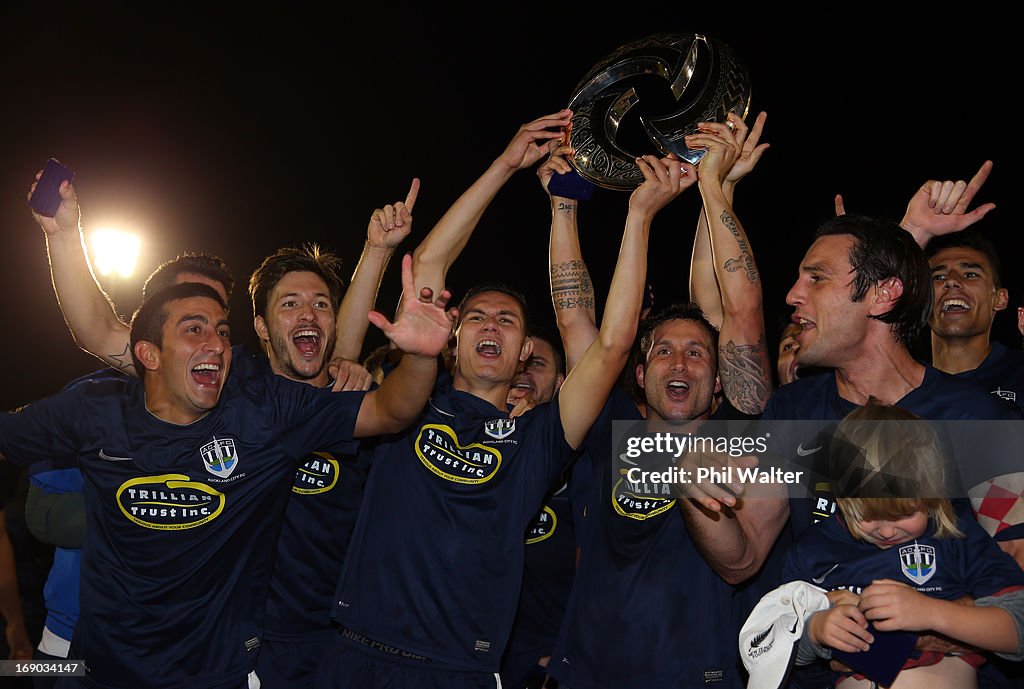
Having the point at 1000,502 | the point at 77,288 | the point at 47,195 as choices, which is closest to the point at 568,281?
the point at 1000,502

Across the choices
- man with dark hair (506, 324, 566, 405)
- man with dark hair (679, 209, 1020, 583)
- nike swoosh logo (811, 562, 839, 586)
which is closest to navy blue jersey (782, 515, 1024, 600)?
nike swoosh logo (811, 562, 839, 586)

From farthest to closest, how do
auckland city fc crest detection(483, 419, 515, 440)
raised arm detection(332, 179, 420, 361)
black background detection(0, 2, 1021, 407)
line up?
black background detection(0, 2, 1021, 407) < raised arm detection(332, 179, 420, 361) < auckland city fc crest detection(483, 419, 515, 440)

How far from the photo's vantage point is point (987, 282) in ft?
11.8

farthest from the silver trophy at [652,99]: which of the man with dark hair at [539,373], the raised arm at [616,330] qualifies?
the man with dark hair at [539,373]

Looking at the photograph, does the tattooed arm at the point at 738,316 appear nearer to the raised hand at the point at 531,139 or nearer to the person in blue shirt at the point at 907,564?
the person in blue shirt at the point at 907,564

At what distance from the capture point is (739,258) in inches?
116

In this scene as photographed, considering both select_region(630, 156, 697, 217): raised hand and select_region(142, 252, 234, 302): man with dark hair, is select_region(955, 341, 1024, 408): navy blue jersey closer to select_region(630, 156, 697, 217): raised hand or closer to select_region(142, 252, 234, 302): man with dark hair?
select_region(630, 156, 697, 217): raised hand

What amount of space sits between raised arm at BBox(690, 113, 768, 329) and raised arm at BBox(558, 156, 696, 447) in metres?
0.32

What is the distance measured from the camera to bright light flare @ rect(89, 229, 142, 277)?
6.84 m

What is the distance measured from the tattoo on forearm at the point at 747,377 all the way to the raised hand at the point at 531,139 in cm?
121

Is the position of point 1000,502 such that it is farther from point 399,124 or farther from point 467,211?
point 399,124

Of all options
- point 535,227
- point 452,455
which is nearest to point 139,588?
point 452,455

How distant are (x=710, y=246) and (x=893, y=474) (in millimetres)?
1528

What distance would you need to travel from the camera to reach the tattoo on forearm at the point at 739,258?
294 centimetres
